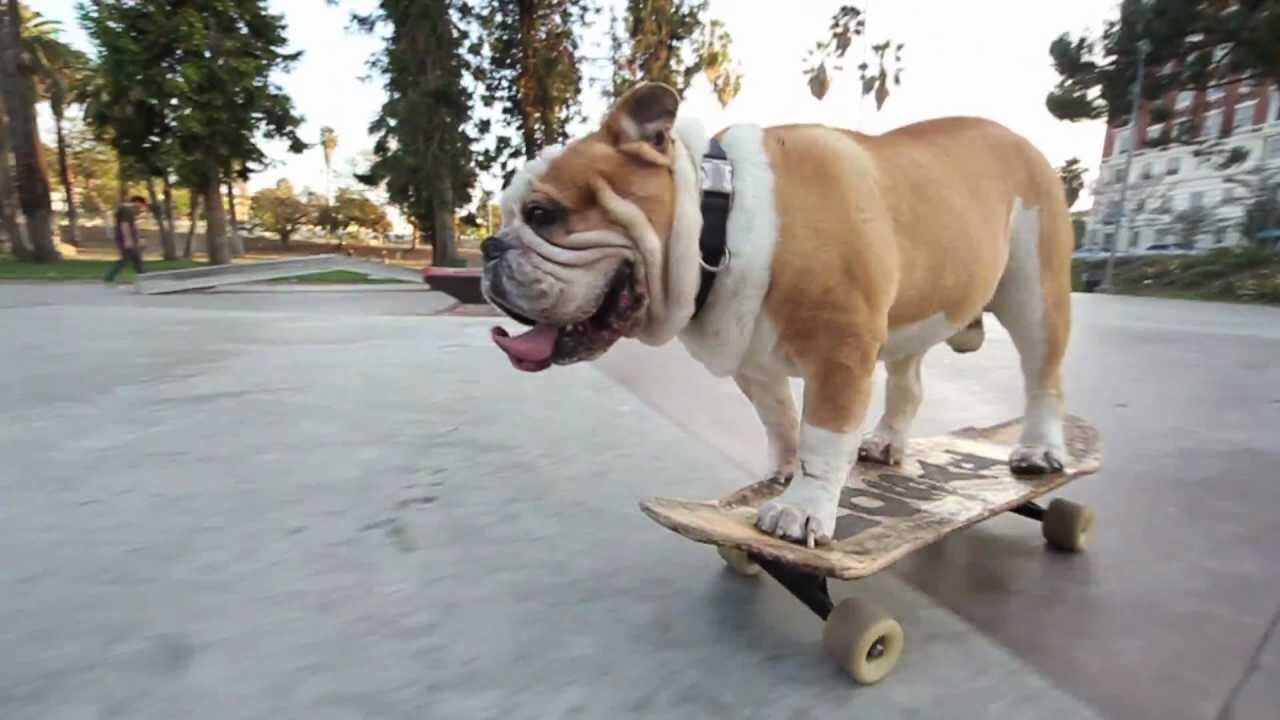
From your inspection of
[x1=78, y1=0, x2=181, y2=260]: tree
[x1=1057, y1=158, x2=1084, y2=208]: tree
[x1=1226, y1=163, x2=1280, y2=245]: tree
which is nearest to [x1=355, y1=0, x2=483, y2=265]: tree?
[x1=78, y1=0, x2=181, y2=260]: tree

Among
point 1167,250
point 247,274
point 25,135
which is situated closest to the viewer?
point 247,274

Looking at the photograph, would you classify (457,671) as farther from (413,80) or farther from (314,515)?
(413,80)

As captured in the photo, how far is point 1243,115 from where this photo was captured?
39.7 metres

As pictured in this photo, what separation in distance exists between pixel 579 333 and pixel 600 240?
0.22 m

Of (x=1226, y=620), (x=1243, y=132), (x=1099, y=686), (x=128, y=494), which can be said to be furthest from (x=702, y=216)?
(x=1243, y=132)

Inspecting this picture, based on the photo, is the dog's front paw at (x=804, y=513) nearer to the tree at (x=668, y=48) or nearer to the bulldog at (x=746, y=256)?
the bulldog at (x=746, y=256)

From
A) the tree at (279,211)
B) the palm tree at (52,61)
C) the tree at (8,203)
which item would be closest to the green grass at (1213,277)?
the tree at (8,203)

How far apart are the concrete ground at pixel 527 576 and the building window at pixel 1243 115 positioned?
1894 inches

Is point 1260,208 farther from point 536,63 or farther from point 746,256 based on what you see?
point 746,256

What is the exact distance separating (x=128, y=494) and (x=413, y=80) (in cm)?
1747

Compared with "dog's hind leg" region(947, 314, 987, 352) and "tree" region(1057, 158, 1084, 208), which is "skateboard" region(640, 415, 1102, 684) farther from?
"tree" region(1057, 158, 1084, 208)

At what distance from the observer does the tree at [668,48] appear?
1750 cm

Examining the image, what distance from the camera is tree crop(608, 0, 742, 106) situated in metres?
17.5

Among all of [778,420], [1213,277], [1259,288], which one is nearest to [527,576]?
[778,420]
